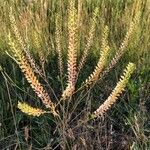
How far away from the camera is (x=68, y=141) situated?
2.86m

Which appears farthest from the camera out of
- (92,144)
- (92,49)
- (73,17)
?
(92,49)

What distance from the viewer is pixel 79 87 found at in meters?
3.29

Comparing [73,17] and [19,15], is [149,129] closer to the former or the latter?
[73,17]

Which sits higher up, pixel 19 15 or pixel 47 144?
pixel 19 15

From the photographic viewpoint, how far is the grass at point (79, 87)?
284 cm

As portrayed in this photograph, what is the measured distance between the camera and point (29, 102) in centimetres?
319

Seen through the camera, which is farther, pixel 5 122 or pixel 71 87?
pixel 5 122

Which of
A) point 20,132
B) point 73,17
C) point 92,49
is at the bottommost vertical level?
point 20,132

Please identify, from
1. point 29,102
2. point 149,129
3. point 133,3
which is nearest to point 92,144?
point 149,129

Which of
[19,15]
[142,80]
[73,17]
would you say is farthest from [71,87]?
[19,15]

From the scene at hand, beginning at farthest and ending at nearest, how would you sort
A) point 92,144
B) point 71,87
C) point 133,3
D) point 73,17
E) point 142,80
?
point 133,3 < point 142,80 < point 92,144 < point 71,87 < point 73,17

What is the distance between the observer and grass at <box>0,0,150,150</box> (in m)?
2.84

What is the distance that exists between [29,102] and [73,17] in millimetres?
1139

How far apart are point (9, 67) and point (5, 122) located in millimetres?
559
